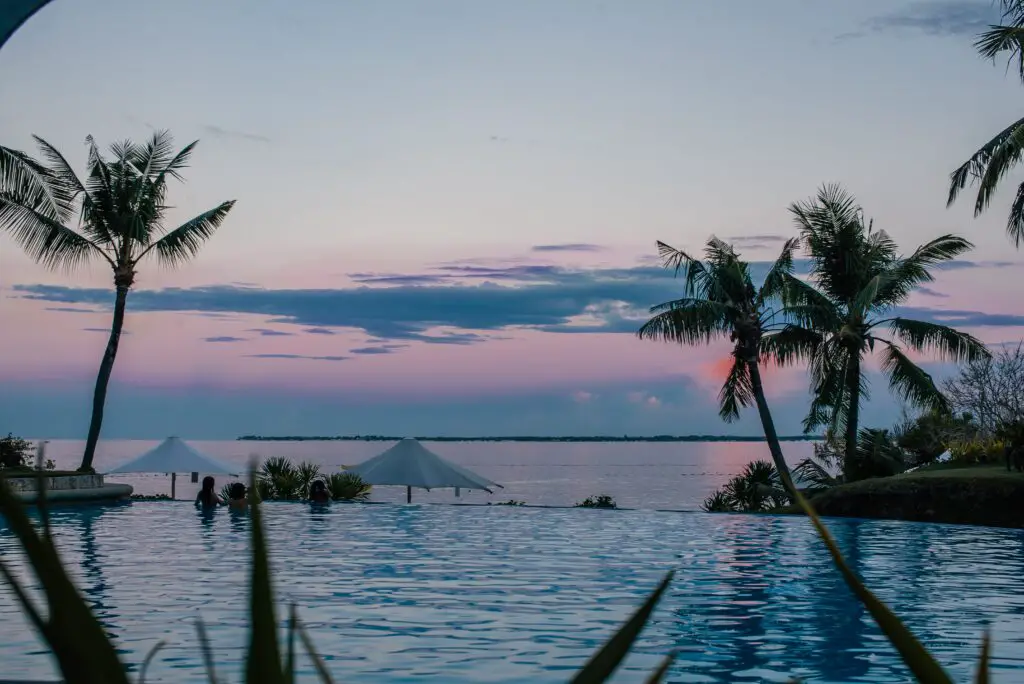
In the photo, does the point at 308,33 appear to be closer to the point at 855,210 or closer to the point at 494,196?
the point at 494,196

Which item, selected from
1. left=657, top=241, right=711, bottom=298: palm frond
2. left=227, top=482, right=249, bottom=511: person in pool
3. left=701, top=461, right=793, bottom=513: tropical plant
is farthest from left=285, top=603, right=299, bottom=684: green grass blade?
left=657, top=241, right=711, bottom=298: palm frond

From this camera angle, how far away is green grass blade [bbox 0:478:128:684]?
614mm

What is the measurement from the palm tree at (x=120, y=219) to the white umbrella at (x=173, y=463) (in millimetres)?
1079

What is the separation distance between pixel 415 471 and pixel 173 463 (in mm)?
6125

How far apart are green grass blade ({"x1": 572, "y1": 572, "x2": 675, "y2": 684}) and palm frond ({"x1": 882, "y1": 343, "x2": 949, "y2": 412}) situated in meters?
26.3

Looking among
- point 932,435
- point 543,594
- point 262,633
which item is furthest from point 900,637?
point 932,435

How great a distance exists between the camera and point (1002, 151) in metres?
20.0

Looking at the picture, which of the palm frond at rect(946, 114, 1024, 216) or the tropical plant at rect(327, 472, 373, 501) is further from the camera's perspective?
the tropical plant at rect(327, 472, 373, 501)

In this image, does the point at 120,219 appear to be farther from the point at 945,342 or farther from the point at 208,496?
the point at 945,342

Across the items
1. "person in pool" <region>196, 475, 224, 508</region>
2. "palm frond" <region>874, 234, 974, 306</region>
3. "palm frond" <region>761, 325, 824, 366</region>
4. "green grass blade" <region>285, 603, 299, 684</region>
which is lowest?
"person in pool" <region>196, 475, 224, 508</region>

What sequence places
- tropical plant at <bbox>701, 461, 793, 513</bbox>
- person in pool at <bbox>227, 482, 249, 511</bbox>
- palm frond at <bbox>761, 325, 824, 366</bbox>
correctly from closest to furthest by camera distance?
person in pool at <bbox>227, 482, 249, 511</bbox> < tropical plant at <bbox>701, 461, 793, 513</bbox> < palm frond at <bbox>761, 325, 824, 366</bbox>

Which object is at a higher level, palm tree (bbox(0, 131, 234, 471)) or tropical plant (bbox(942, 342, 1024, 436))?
palm tree (bbox(0, 131, 234, 471))

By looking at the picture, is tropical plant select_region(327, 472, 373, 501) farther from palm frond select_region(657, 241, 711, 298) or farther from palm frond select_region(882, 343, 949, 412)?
palm frond select_region(882, 343, 949, 412)

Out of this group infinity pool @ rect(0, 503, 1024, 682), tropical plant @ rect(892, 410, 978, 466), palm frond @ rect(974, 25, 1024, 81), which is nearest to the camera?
infinity pool @ rect(0, 503, 1024, 682)
